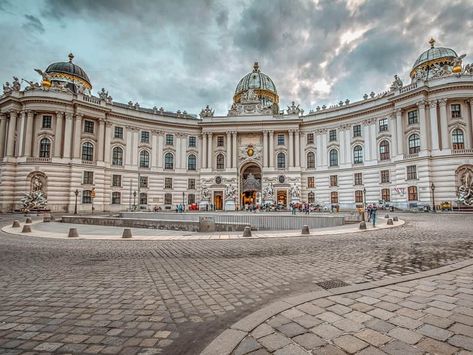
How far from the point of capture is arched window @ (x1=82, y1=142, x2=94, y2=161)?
42.9 metres

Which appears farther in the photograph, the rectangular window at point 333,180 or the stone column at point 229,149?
the stone column at point 229,149

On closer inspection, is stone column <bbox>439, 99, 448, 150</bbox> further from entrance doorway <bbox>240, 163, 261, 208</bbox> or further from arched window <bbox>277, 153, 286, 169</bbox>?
entrance doorway <bbox>240, 163, 261, 208</bbox>

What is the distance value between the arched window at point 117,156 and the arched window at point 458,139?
52.1 metres

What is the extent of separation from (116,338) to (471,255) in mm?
10184

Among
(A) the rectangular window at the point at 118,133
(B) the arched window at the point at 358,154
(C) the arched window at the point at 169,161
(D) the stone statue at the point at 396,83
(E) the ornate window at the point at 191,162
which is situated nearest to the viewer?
(D) the stone statue at the point at 396,83

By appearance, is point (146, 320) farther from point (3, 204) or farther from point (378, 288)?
point (3, 204)

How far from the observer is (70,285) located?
5.57 m

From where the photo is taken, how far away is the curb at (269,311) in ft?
9.82

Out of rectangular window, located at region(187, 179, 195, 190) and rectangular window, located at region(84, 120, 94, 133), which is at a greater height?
rectangular window, located at region(84, 120, 94, 133)

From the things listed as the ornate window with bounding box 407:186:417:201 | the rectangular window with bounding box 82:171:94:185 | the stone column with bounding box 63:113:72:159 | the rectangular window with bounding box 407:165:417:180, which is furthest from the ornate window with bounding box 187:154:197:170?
the ornate window with bounding box 407:186:417:201

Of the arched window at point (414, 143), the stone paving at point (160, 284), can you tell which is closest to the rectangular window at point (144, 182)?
the stone paving at point (160, 284)

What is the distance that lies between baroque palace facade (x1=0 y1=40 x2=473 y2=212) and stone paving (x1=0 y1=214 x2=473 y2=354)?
109ft

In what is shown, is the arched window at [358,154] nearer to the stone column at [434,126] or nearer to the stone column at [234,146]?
the stone column at [434,126]

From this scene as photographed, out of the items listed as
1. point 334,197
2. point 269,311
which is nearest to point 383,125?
point 334,197
